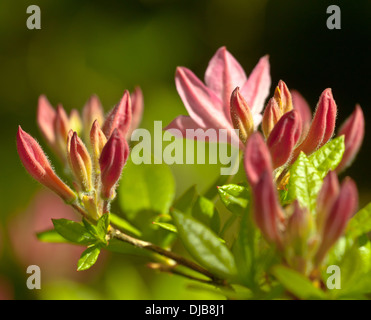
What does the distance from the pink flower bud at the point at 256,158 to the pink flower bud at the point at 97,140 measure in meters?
0.34

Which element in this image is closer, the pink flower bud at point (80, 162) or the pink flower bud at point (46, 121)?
the pink flower bud at point (80, 162)

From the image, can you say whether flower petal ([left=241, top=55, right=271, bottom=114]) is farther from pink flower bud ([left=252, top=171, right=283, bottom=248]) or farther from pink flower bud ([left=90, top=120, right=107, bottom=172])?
pink flower bud ([left=252, top=171, right=283, bottom=248])

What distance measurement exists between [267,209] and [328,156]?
0.27 m

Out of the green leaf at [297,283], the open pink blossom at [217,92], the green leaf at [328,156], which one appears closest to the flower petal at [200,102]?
the open pink blossom at [217,92]

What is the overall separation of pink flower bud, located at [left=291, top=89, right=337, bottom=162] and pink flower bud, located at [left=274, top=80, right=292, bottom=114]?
0.06m

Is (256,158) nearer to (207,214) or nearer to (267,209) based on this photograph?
(267,209)

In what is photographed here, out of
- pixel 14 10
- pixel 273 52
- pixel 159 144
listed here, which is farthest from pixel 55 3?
pixel 159 144

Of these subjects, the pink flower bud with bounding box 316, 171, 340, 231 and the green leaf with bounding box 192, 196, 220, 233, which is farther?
the green leaf with bounding box 192, 196, 220, 233

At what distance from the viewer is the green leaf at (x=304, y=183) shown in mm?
879

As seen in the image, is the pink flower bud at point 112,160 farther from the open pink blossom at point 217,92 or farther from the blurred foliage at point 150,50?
the blurred foliage at point 150,50

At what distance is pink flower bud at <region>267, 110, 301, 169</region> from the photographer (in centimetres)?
94

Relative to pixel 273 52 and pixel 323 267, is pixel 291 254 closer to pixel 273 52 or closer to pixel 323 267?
pixel 323 267

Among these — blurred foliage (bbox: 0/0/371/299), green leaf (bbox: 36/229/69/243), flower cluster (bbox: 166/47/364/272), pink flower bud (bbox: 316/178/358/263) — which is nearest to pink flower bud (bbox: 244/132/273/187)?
flower cluster (bbox: 166/47/364/272)
